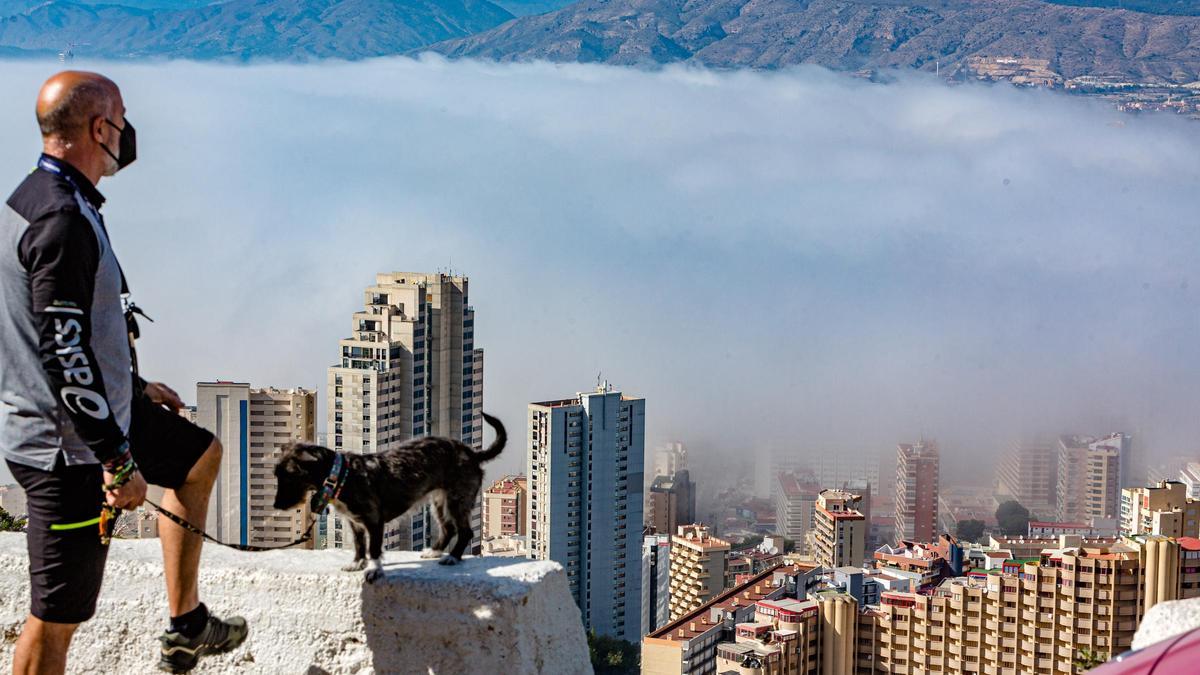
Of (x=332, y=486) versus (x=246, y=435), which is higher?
(x=332, y=486)

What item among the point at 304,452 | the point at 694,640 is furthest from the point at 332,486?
the point at 694,640

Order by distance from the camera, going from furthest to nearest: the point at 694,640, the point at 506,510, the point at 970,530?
1. the point at 970,530
2. the point at 506,510
3. the point at 694,640

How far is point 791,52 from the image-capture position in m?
63.6

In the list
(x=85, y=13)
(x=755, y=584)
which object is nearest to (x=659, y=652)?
(x=755, y=584)

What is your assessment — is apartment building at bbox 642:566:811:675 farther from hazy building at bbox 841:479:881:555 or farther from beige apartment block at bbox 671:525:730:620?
hazy building at bbox 841:479:881:555

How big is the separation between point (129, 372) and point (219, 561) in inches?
23.6

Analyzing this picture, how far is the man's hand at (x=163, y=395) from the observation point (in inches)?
73.2

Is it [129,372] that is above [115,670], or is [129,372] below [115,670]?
above

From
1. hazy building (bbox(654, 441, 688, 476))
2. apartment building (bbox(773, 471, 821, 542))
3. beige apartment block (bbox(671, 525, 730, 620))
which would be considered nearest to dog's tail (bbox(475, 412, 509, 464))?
beige apartment block (bbox(671, 525, 730, 620))

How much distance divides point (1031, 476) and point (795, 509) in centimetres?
789

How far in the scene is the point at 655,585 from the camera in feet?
74.3

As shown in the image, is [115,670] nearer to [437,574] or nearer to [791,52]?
[437,574]

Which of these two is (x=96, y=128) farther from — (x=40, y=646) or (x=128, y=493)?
(x=40, y=646)

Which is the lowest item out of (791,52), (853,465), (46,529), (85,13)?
(853,465)
